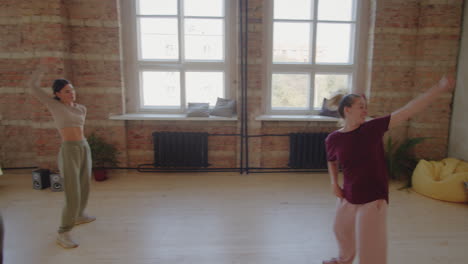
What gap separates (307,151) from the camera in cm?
483

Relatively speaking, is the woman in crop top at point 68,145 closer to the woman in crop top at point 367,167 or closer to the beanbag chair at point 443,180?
the woman in crop top at point 367,167

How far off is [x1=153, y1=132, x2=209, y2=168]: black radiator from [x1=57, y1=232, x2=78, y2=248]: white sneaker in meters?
2.17

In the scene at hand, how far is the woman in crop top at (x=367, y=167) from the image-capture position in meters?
1.76

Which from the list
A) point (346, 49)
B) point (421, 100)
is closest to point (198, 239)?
point (421, 100)

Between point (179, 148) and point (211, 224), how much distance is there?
1960 millimetres

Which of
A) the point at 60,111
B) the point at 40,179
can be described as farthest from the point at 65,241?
the point at 40,179

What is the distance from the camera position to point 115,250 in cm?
259

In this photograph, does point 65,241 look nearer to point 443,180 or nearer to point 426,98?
point 426,98

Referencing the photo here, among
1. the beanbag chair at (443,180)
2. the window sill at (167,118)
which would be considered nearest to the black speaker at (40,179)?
the window sill at (167,118)

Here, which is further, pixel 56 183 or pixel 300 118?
pixel 300 118

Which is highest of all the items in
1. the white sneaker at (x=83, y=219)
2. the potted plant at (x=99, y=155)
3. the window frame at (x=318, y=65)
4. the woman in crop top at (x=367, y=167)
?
the window frame at (x=318, y=65)

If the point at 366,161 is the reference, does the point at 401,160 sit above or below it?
below

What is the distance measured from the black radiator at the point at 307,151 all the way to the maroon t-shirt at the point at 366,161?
2.94 m

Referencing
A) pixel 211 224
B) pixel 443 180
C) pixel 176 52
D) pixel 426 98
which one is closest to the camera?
pixel 426 98
